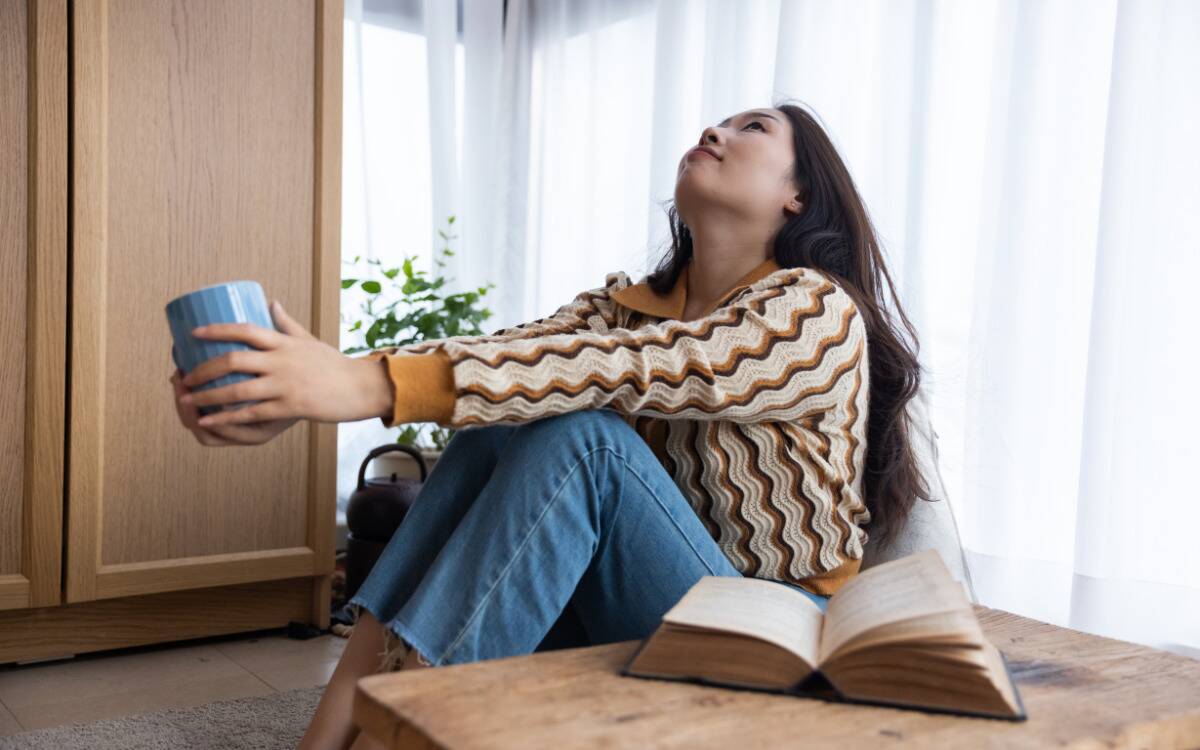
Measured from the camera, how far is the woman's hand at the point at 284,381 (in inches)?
33.8

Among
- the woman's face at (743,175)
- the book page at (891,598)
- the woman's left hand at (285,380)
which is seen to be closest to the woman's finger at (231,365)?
the woman's left hand at (285,380)

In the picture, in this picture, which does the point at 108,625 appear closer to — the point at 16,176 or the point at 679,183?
the point at 16,176

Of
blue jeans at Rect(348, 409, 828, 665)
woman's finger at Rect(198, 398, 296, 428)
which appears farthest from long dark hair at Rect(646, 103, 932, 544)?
woman's finger at Rect(198, 398, 296, 428)

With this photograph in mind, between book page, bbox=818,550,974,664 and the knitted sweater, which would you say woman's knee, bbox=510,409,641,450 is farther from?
book page, bbox=818,550,974,664

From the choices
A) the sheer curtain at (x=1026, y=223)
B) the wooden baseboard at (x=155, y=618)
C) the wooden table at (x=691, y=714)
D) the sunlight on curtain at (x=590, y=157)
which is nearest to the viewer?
the wooden table at (x=691, y=714)

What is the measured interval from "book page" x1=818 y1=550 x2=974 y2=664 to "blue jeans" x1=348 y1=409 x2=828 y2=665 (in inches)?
9.4

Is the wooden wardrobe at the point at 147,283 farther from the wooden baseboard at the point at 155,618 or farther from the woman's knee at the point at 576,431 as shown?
the woman's knee at the point at 576,431

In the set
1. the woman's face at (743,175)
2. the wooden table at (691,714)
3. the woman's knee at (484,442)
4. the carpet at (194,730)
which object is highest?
the woman's face at (743,175)

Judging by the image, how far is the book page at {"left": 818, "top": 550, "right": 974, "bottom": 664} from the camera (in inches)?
29.1

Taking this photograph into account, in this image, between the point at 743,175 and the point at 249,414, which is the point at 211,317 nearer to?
the point at 249,414

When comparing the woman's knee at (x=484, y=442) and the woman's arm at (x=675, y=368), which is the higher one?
the woman's arm at (x=675, y=368)

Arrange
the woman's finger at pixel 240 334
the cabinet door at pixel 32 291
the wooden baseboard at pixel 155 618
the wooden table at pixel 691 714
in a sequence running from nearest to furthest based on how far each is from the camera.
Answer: the wooden table at pixel 691 714 → the woman's finger at pixel 240 334 → the cabinet door at pixel 32 291 → the wooden baseboard at pixel 155 618

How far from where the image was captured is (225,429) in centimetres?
89

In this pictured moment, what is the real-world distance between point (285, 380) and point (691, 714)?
433mm
